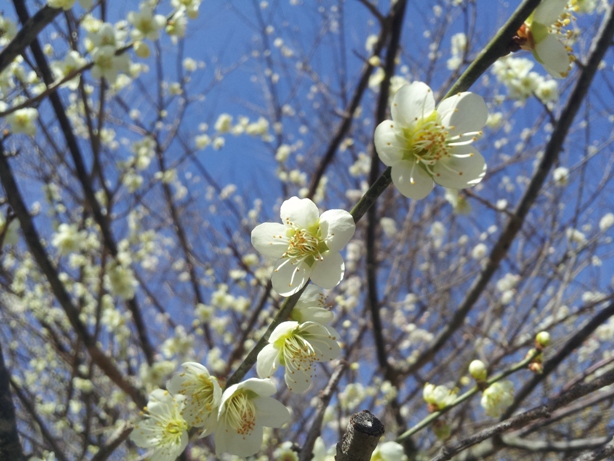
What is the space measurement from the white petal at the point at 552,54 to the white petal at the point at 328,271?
25.8 inches

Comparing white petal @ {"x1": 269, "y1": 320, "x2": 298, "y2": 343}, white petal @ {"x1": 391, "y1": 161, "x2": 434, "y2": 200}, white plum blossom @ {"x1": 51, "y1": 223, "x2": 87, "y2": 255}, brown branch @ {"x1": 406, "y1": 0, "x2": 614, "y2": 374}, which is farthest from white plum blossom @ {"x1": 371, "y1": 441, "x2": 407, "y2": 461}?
white plum blossom @ {"x1": 51, "y1": 223, "x2": 87, "y2": 255}

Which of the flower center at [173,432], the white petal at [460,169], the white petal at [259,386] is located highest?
the white petal at [460,169]

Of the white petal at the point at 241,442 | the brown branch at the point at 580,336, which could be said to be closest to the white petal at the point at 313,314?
the white petal at the point at 241,442

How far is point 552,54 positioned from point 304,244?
727mm

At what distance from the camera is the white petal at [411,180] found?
1028 millimetres

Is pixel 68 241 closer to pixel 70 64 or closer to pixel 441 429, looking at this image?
pixel 70 64

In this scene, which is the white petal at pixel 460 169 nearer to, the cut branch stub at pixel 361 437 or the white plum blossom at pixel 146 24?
the cut branch stub at pixel 361 437

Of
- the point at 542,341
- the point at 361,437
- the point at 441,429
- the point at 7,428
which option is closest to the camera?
the point at 361,437

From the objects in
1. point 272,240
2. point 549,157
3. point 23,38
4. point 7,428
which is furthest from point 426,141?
point 23,38

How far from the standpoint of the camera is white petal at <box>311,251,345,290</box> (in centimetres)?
108

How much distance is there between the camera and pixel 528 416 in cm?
108

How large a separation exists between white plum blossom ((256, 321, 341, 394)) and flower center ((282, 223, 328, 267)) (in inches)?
6.2

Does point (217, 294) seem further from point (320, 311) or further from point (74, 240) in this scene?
point (320, 311)

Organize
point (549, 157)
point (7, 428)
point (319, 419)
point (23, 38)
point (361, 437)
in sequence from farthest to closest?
point (549, 157), point (23, 38), point (319, 419), point (7, 428), point (361, 437)
